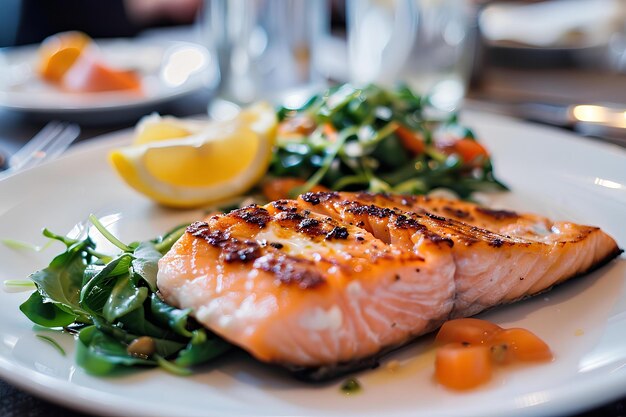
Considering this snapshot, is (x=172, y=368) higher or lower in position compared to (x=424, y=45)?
lower

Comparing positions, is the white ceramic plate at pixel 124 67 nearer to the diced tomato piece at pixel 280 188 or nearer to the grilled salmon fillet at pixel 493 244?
the diced tomato piece at pixel 280 188

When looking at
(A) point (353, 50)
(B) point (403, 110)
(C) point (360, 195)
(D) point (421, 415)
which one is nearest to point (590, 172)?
(B) point (403, 110)

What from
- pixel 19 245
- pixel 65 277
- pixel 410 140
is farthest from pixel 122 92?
pixel 65 277

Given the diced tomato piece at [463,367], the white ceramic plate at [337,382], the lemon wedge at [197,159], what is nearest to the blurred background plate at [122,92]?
the lemon wedge at [197,159]

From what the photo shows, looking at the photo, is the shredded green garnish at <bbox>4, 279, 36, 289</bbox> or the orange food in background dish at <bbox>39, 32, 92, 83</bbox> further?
the orange food in background dish at <bbox>39, 32, 92, 83</bbox>

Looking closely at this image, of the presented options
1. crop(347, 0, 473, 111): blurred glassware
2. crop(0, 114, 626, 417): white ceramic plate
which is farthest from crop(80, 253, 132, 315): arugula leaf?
crop(347, 0, 473, 111): blurred glassware

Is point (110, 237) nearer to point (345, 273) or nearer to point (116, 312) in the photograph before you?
point (116, 312)

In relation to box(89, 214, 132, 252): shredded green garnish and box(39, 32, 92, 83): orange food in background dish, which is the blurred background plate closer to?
box(39, 32, 92, 83): orange food in background dish

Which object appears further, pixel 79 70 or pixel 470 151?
pixel 79 70
